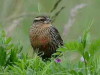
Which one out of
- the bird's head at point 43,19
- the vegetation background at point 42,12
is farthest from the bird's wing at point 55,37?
the vegetation background at point 42,12

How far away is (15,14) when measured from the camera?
8.45 meters

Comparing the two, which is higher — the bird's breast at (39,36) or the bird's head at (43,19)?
the bird's head at (43,19)

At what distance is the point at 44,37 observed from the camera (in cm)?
739

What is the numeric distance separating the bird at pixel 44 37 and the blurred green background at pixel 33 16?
246mm

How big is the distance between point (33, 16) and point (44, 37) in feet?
2.10

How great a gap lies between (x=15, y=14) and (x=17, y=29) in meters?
0.29

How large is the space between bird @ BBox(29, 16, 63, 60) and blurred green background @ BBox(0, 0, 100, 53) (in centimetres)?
25

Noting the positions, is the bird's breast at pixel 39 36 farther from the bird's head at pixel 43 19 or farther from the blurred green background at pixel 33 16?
the blurred green background at pixel 33 16

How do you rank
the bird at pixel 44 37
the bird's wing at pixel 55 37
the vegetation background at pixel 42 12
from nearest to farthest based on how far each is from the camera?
the bird at pixel 44 37 < the bird's wing at pixel 55 37 < the vegetation background at pixel 42 12

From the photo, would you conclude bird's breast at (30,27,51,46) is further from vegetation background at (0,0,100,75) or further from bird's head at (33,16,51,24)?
vegetation background at (0,0,100,75)

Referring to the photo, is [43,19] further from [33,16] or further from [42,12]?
[42,12]

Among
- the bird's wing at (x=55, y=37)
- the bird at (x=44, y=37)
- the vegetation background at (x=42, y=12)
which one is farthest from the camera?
the vegetation background at (x=42, y=12)

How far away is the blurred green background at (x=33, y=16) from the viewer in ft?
26.5

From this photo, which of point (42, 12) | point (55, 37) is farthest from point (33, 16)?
point (55, 37)
